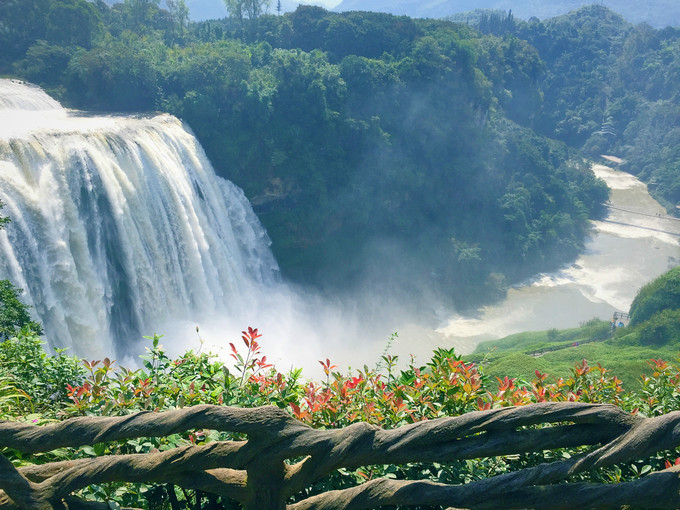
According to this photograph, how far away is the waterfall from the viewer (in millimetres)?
14250

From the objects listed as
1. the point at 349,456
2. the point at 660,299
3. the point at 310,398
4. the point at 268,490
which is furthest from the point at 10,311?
the point at 660,299

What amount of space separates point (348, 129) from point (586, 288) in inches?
624

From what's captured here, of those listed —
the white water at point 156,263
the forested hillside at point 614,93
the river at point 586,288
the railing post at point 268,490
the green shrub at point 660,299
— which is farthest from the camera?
the forested hillside at point 614,93

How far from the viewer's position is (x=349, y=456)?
233 centimetres

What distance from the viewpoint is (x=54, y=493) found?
2.30 m

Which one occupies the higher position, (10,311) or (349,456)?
(349,456)

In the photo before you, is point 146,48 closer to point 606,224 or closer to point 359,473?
point 359,473

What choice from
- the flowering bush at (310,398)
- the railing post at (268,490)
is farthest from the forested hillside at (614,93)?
the railing post at (268,490)

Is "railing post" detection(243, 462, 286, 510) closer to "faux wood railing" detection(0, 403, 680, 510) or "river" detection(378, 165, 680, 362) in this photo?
"faux wood railing" detection(0, 403, 680, 510)

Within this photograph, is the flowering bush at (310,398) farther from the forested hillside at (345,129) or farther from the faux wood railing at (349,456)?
the forested hillside at (345,129)

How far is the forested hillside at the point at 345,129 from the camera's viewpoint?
2409cm

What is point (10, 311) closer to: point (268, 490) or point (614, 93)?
point (268, 490)

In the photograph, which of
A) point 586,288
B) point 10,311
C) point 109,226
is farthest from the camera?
point 586,288

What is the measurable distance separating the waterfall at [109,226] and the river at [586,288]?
8821 mm
